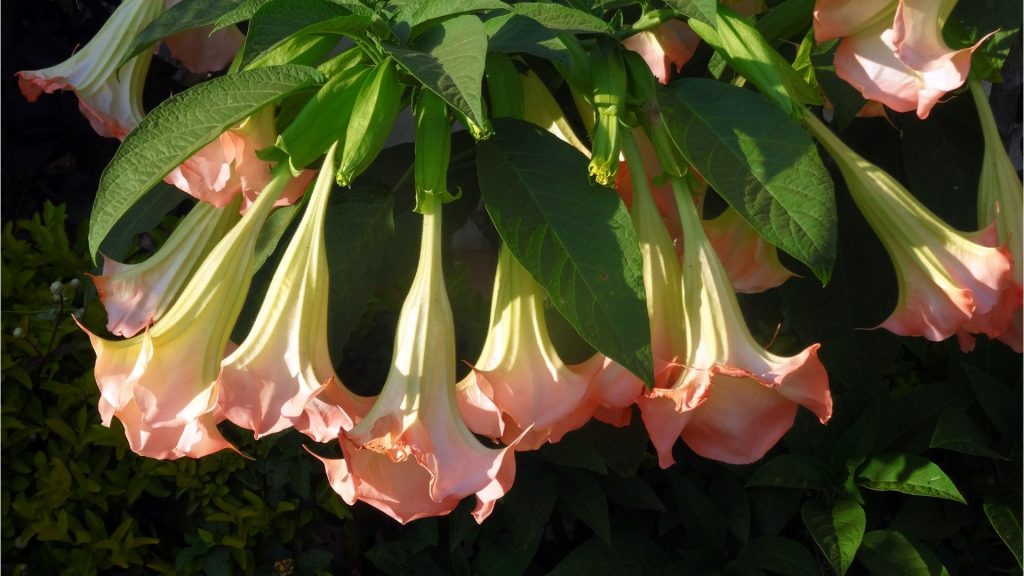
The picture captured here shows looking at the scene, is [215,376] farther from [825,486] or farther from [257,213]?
[825,486]

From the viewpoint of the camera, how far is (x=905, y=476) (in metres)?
1.11

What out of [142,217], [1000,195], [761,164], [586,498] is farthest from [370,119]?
[586,498]

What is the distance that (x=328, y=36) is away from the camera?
0.68 metres

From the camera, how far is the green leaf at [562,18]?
62 centimetres

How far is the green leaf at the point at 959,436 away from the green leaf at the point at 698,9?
68 centimetres

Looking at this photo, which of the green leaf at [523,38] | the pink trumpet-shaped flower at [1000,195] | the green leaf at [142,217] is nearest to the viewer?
the green leaf at [523,38]

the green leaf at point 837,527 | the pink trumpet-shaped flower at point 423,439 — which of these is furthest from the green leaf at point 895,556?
the pink trumpet-shaped flower at point 423,439

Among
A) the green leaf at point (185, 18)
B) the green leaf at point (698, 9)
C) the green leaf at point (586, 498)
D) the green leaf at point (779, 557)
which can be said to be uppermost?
the green leaf at point (698, 9)

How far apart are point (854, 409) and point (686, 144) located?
72 cm

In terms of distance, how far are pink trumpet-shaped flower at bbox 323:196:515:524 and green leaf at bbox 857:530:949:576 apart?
686mm

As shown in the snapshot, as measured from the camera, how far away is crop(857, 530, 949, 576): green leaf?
42.9 inches

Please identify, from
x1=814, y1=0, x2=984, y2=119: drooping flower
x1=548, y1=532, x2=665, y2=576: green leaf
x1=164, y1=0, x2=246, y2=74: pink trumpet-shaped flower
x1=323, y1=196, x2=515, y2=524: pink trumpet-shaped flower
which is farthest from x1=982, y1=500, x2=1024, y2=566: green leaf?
x1=164, y1=0, x2=246, y2=74: pink trumpet-shaped flower

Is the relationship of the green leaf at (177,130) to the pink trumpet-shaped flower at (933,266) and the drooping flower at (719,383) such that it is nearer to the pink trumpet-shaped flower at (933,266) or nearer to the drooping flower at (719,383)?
the drooping flower at (719,383)

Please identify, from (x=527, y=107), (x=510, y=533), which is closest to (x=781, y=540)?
(x=510, y=533)
